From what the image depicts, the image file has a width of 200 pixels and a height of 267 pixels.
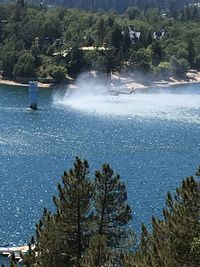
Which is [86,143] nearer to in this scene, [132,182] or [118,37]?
[132,182]

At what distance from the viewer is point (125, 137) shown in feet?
279

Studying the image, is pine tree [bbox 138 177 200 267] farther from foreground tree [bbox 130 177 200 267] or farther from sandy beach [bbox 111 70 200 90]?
sandy beach [bbox 111 70 200 90]

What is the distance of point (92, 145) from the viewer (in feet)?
261

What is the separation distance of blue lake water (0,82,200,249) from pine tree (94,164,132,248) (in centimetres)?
2029

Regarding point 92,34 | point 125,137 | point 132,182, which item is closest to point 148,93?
point 92,34

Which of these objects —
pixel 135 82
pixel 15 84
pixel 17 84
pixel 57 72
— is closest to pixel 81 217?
pixel 57 72

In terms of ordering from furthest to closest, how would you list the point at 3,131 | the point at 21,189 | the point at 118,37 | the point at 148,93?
the point at 118,37
the point at 148,93
the point at 3,131
the point at 21,189

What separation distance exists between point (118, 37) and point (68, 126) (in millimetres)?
64479

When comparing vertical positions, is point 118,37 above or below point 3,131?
above

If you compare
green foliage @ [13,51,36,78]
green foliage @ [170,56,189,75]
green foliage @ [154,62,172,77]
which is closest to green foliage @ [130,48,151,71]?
green foliage @ [154,62,172,77]

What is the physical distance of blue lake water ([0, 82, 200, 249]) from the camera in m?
55.6

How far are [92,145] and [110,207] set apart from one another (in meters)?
52.0

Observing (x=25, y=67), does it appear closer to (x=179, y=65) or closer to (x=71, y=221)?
(x=179, y=65)

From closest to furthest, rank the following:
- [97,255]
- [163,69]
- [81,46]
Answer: [97,255] → [163,69] → [81,46]
